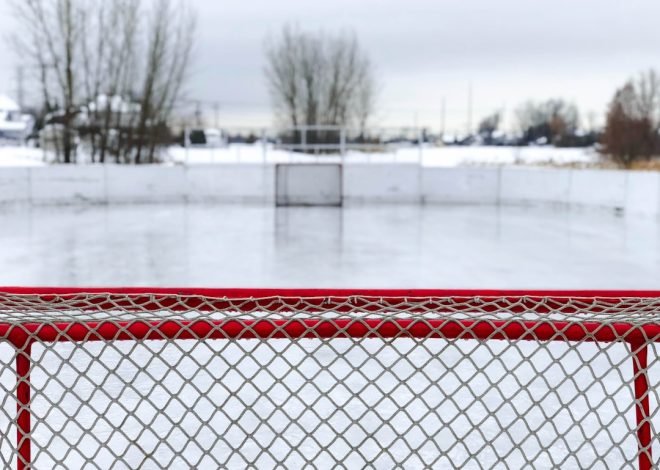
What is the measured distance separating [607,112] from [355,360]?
28.5 meters

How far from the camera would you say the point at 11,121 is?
22.4 meters

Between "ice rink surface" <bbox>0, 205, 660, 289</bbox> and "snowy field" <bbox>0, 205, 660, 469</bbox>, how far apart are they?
0.04m

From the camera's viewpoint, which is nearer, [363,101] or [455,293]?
[455,293]

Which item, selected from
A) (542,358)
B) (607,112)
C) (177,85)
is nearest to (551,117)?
(607,112)

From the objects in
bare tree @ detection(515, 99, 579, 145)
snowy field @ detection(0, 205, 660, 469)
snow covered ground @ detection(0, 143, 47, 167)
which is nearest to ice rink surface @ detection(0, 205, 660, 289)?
snowy field @ detection(0, 205, 660, 469)

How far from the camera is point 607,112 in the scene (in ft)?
98.0

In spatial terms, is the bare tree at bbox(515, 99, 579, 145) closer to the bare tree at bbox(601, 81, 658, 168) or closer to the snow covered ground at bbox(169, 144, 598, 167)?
the snow covered ground at bbox(169, 144, 598, 167)

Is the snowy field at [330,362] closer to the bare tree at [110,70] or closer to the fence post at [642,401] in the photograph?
the fence post at [642,401]

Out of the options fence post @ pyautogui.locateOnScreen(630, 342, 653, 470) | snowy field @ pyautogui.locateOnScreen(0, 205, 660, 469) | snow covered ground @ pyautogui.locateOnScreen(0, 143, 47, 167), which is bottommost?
snowy field @ pyautogui.locateOnScreen(0, 205, 660, 469)

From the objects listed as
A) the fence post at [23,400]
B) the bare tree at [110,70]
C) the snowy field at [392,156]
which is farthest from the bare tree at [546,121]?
the fence post at [23,400]

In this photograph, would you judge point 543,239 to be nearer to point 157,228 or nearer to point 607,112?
point 157,228

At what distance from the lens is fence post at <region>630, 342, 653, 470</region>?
2.01 metres

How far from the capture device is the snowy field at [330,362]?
204 centimetres

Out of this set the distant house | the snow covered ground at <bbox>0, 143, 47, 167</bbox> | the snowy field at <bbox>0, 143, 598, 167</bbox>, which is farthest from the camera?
the distant house
